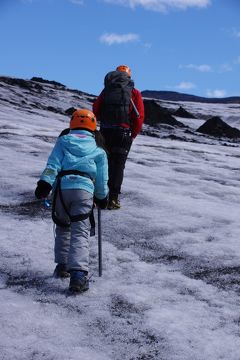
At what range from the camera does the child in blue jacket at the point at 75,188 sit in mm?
4961

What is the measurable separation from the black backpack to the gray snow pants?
3.16 m

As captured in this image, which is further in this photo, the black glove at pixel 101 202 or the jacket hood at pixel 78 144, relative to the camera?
the black glove at pixel 101 202

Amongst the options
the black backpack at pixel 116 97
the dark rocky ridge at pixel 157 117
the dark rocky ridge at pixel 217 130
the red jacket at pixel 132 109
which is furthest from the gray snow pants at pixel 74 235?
the dark rocky ridge at pixel 157 117

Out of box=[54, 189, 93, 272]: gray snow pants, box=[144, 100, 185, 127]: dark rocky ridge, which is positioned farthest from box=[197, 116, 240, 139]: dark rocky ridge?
box=[54, 189, 93, 272]: gray snow pants

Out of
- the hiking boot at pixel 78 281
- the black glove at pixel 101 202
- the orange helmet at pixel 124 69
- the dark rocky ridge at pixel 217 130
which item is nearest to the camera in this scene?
the hiking boot at pixel 78 281

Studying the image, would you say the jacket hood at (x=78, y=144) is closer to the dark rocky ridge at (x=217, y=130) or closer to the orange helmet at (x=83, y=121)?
the orange helmet at (x=83, y=121)

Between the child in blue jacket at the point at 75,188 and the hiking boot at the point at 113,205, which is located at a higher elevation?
the child in blue jacket at the point at 75,188

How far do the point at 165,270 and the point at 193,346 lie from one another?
6.08 feet

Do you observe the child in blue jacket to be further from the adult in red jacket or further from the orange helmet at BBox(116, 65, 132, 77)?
the orange helmet at BBox(116, 65, 132, 77)

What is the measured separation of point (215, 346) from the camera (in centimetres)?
387

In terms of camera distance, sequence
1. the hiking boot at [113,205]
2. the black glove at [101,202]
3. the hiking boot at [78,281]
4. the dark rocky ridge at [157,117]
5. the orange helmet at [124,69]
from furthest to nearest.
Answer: the dark rocky ridge at [157,117] → the orange helmet at [124,69] → the hiking boot at [113,205] → the black glove at [101,202] → the hiking boot at [78,281]

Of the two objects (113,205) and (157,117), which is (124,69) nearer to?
(113,205)

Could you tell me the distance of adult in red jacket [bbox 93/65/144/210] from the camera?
26.5ft

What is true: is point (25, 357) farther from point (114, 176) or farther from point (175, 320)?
point (114, 176)
